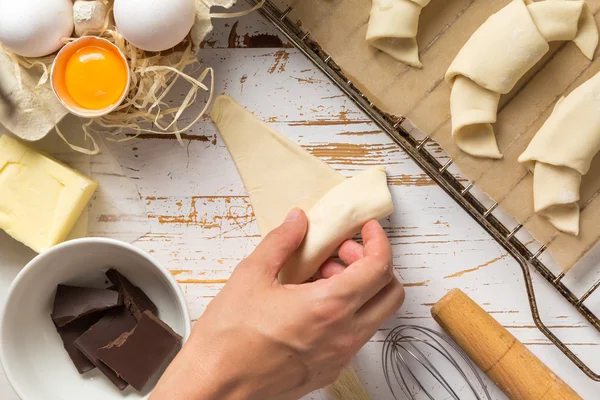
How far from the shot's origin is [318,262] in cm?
84

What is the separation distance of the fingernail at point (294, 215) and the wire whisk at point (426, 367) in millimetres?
246

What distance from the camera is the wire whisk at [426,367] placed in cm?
91

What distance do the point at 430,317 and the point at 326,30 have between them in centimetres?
46

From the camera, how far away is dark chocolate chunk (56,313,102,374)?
2.90 ft

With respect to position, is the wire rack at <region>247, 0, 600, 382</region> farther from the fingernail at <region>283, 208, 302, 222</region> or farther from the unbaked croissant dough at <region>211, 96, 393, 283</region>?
the fingernail at <region>283, 208, 302, 222</region>

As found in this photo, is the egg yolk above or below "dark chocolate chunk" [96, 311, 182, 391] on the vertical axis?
above

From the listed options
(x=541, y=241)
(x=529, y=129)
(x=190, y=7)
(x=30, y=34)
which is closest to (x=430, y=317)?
(x=541, y=241)

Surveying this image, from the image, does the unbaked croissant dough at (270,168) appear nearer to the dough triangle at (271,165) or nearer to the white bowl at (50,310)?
the dough triangle at (271,165)

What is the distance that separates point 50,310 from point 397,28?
0.65 metres

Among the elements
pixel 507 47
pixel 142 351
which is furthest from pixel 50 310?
pixel 507 47

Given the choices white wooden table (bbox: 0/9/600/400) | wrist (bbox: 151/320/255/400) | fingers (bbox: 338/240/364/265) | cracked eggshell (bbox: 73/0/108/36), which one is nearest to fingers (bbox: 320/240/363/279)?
fingers (bbox: 338/240/364/265)

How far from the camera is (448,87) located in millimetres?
868

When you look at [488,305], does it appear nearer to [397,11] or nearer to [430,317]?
[430,317]

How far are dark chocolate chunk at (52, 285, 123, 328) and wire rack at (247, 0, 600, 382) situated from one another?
0.45m
